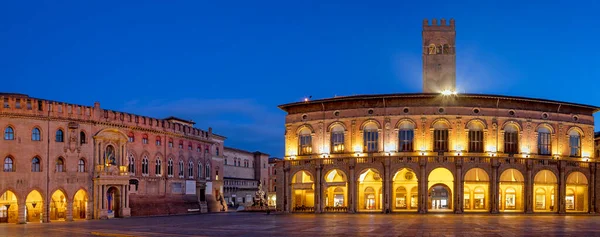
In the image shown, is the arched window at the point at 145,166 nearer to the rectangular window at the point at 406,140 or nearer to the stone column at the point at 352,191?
the stone column at the point at 352,191

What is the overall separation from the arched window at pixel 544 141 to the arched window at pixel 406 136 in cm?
1424

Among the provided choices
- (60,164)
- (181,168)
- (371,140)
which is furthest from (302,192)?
(60,164)

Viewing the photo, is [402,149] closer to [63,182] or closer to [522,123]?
[522,123]

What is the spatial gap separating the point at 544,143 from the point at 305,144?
1027 inches

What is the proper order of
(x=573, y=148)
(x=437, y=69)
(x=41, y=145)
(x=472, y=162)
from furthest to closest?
(x=437, y=69) < (x=573, y=148) < (x=472, y=162) < (x=41, y=145)

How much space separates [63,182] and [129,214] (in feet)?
30.3

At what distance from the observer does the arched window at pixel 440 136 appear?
70500 mm

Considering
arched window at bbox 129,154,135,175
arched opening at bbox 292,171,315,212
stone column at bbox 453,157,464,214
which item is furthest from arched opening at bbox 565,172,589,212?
arched window at bbox 129,154,135,175

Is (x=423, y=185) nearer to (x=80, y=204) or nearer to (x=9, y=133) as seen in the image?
(x=80, y=204)

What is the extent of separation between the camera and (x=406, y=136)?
233 ft

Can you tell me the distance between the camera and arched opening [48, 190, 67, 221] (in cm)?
6381

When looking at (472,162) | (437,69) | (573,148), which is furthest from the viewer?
(437,69)

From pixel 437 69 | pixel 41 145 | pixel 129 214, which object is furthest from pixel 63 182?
pixel 437 69

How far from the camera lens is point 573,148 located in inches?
2943
